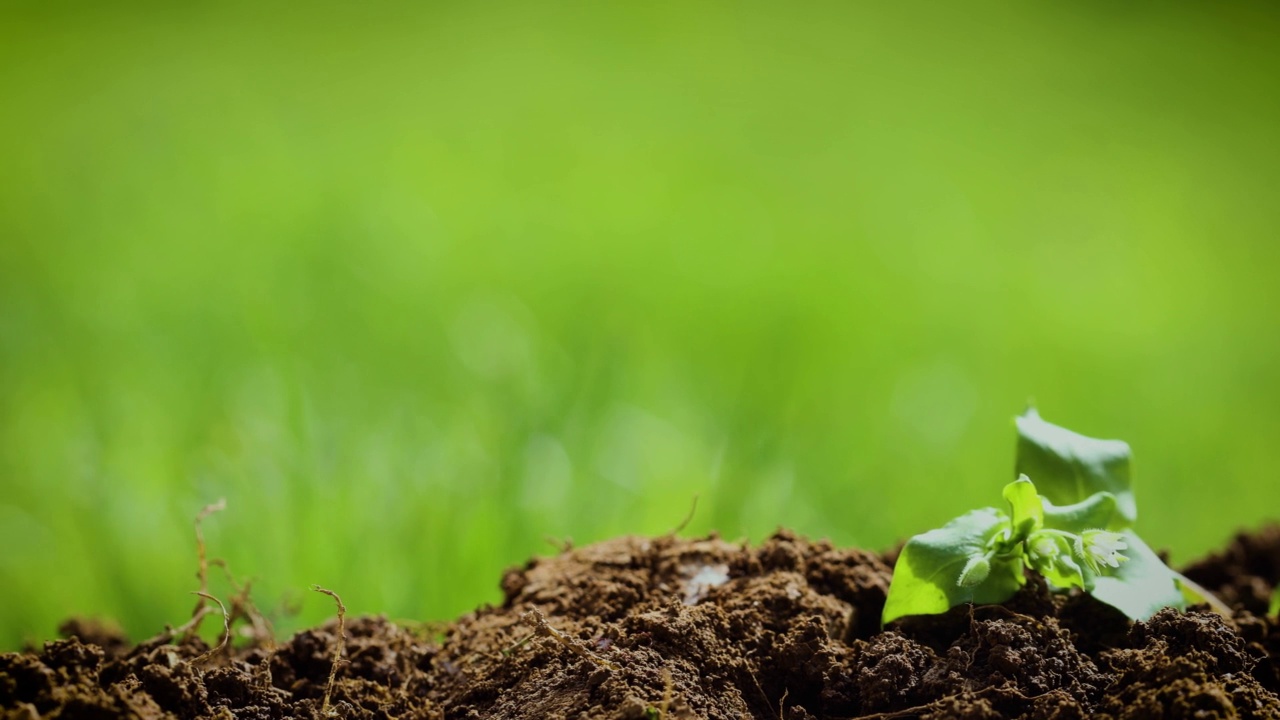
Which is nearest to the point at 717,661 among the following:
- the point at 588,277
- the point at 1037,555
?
the point at 1037,555

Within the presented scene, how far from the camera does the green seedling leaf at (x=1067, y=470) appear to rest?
1.30 meters

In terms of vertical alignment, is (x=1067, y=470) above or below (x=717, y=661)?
above

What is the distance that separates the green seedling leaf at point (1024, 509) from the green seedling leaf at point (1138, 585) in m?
A: 0.09

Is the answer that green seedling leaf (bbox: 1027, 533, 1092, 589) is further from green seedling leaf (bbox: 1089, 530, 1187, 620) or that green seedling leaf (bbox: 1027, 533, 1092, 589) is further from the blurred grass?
the blurred grass

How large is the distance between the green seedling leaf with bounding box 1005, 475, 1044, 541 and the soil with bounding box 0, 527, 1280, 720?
91 mm

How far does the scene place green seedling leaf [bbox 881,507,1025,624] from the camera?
3.79 feet

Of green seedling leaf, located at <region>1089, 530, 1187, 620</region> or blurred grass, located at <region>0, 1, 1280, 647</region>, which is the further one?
blurred grass, located at <region>0, 1, 1280, 647</region>

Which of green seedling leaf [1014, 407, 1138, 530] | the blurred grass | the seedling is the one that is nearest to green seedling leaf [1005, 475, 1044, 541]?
the seedling

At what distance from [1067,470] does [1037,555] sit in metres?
0.17

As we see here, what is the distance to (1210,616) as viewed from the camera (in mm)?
1157

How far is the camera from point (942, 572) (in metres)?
1.16

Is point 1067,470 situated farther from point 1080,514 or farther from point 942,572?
point 942,572

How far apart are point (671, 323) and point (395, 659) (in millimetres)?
2029

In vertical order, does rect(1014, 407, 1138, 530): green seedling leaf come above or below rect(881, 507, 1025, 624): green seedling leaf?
above
